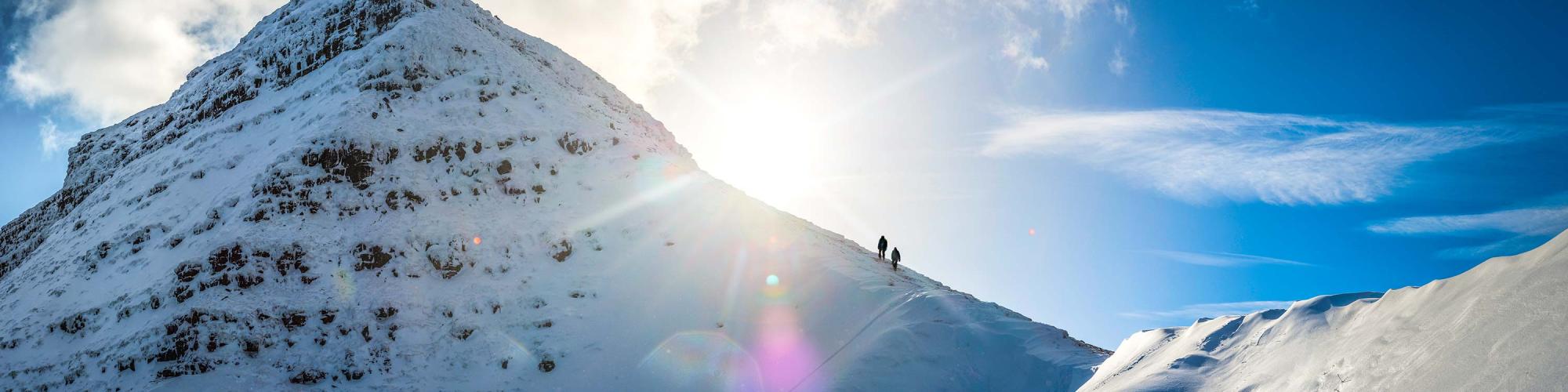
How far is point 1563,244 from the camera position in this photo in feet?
20.7

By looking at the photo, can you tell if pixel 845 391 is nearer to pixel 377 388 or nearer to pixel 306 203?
pixel 377 388

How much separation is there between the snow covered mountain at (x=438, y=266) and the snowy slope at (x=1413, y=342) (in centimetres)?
789

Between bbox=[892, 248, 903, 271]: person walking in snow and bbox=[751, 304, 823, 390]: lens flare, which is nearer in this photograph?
bbox=[751, 304, 823, 390]: lens flare

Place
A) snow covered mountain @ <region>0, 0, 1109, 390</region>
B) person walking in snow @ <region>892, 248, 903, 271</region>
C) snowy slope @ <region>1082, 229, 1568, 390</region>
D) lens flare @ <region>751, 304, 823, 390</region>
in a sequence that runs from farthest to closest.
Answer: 1. person walking in snow @ <region>892, 248, 903, 271</region>
2. snow covered mountain @ <region>0, 0, 1109, 390</region>
3. lens flare @ <region>751, 304, 823, 390</region>
4. snowy slope @ <region>1082, 229, 1568, 390</region>

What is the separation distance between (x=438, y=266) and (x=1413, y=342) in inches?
1029

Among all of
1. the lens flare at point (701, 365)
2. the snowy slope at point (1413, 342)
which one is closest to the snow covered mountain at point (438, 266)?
the lens flare at point (701, 365)

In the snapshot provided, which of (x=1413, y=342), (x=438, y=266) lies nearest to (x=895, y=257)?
(x=438, y=266)

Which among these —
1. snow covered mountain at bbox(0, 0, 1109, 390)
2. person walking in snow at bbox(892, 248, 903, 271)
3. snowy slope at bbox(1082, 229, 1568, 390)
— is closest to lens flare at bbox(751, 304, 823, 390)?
snow covered mountain at bbox(0, 0, 1109, 390)

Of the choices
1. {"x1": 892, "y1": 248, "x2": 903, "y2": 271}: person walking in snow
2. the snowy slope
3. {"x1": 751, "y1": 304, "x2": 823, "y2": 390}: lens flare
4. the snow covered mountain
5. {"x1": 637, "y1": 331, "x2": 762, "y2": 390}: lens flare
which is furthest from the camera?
{"x1": 892, "y1": 248, "x2": 903, "y2": 271}: person walking in snow

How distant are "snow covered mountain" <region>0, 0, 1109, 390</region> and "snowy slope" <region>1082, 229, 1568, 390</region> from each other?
7.89 meters

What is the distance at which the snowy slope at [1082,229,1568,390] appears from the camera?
5.82 meters

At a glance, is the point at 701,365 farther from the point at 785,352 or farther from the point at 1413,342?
the point at 1413,342

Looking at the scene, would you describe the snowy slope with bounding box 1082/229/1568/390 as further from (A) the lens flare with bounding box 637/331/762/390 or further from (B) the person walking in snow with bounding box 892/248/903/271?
(B) the person walking in snow with bounding box 892/248/903/271

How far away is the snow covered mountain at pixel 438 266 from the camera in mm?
20547
